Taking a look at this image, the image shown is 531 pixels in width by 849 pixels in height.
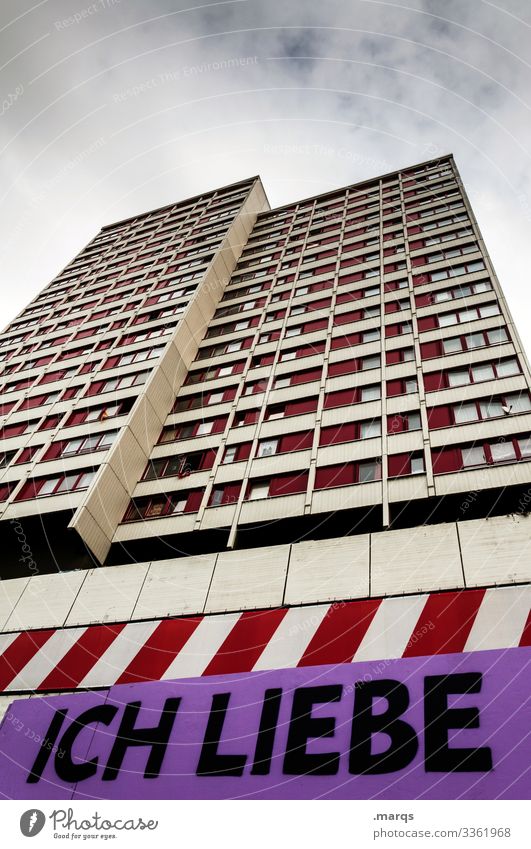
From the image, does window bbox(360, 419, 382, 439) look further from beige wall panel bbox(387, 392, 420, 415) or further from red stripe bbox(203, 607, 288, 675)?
red stripe bbox(203, 607, 288, 675)

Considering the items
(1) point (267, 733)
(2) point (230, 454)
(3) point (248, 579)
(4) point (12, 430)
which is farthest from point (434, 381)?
(4) point (12, 430)

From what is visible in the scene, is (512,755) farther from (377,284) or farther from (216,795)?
(377,284)

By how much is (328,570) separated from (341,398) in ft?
33.7

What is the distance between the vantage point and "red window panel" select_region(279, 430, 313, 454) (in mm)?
22047

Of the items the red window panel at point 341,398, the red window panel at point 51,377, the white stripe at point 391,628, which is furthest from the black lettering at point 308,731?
the red window panel at point 51,377

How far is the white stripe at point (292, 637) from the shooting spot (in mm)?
12199

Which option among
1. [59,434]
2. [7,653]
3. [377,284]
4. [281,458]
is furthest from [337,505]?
[377,284]

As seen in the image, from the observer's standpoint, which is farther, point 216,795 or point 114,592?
point 114,592

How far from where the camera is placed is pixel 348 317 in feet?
96.1

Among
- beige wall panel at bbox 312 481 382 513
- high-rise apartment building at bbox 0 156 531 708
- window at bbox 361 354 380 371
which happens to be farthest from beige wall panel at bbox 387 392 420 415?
beige wall panel at bbox 312 481 382 513

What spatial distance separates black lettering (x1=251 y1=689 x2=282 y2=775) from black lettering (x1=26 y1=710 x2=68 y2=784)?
4.91m

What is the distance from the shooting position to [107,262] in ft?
160

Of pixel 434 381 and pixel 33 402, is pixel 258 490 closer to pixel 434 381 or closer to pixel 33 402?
pixel 434 381

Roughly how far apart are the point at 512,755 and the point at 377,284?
26.6 metres
